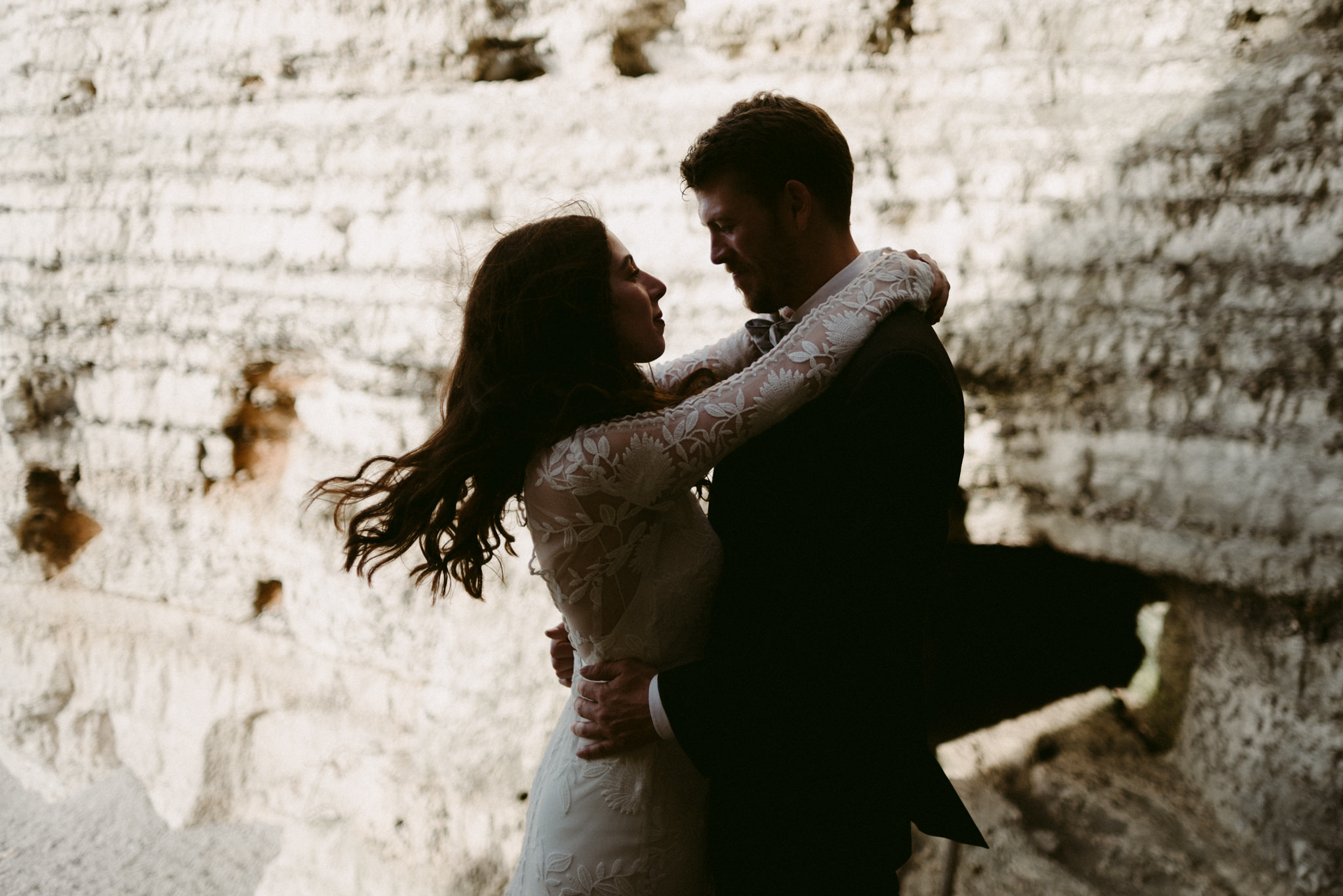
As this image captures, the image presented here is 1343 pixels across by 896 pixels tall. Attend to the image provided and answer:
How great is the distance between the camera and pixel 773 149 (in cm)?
166

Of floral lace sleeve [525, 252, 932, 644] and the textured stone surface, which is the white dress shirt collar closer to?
floral lace sleeve [525, 252, 932, 644]

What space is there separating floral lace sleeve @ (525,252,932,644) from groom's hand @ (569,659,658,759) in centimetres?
12

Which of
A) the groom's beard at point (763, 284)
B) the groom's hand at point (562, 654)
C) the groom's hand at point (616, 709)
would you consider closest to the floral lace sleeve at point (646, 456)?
the groom's hand at point (616, 709)

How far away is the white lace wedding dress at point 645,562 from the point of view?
1451mm

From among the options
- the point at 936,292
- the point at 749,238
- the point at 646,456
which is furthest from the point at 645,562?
the point at 936,292

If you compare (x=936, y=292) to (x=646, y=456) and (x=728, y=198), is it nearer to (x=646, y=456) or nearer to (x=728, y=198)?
(x=728, y=198)

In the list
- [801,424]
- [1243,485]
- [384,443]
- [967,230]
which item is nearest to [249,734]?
[384,443]

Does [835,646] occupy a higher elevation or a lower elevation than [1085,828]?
higher

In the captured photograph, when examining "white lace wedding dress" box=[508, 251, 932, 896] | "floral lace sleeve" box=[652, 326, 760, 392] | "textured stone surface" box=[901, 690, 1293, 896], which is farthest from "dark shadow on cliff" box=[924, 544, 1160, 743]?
"white lace wedding dress" box=[508, 251, 932, 896]

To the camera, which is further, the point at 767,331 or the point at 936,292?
the point at 767,331

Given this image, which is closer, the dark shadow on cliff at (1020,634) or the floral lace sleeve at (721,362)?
the floral lace sleeve at (721,362)

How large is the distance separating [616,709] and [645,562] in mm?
303

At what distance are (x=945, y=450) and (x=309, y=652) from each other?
4.11 meters

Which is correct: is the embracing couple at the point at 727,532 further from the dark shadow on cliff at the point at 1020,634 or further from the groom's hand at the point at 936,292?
the dark shadow on cliff at the point at 1020,634
